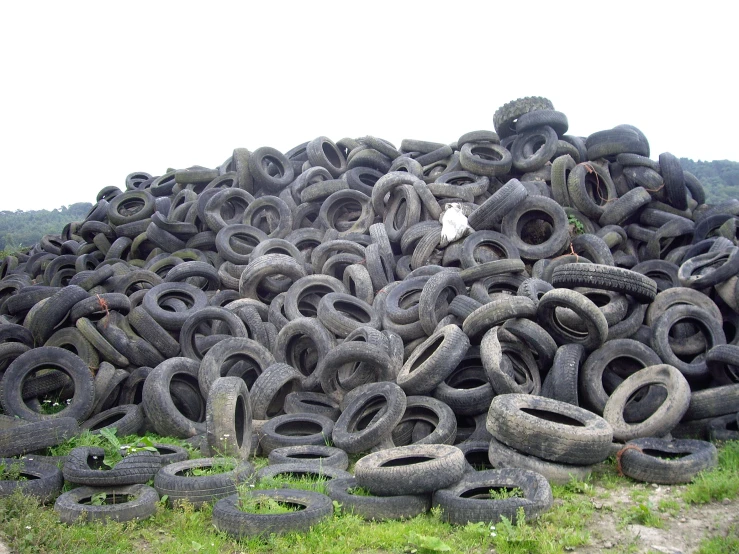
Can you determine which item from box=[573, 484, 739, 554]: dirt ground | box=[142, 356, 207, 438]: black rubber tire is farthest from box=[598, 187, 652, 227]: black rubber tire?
box=[142, 356, 207, 438]: black rubber tire

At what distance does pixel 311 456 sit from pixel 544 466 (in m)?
2.65

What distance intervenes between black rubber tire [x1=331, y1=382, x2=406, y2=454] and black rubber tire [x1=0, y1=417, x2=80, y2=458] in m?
3.16

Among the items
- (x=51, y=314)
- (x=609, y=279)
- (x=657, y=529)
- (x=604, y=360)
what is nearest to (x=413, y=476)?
(x=657, y=529)

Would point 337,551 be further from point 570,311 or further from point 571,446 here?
point 570,311

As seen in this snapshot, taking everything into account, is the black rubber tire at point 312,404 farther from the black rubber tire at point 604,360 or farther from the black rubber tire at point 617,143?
the black rubber tire at point 617,143

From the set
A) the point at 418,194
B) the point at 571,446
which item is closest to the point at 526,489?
the point at 571,446

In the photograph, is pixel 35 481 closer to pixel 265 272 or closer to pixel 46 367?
pixel 46 367

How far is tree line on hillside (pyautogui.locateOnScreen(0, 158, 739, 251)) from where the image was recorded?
26.6m

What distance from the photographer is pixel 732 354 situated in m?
7.28

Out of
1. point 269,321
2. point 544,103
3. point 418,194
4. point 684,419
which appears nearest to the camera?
point 684,419

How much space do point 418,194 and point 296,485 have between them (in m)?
7.66

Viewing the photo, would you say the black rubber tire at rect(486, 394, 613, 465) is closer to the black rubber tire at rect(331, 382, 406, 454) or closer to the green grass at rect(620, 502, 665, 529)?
the green grass at rect(620, 502, 665, 529)

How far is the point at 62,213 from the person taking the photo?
42875 mm

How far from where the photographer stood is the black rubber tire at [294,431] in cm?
721
